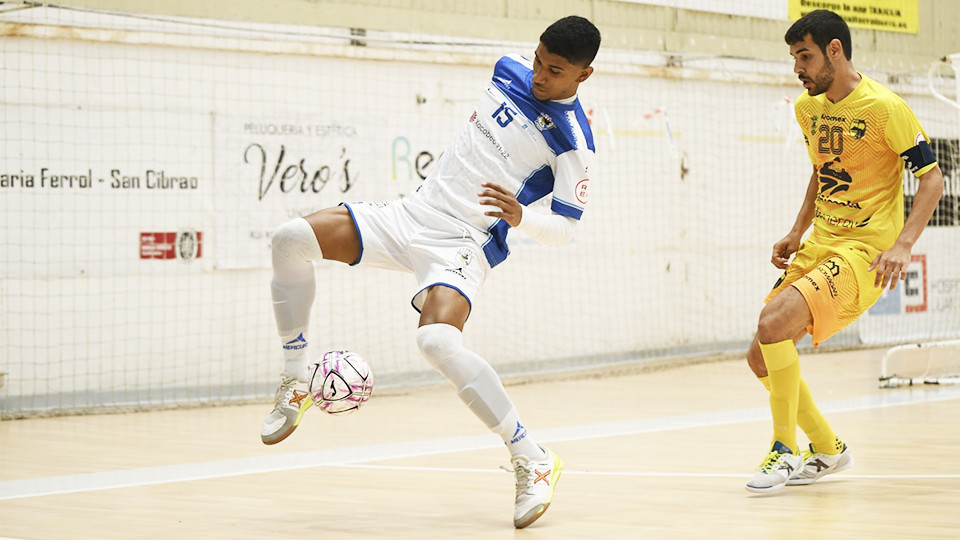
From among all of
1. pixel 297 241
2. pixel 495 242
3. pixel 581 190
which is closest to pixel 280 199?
pixel 297 241

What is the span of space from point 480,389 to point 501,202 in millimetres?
724

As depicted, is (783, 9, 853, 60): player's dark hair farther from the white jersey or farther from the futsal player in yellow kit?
the white jersey

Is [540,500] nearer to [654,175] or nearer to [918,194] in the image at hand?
[918,194]

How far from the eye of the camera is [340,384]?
493cm

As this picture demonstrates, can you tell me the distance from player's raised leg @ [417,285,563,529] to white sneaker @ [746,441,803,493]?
954mm

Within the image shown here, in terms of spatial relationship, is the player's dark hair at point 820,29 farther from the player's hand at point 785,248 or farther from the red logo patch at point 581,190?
the red logo patch at point 581,190

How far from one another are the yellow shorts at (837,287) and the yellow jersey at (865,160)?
0.07m

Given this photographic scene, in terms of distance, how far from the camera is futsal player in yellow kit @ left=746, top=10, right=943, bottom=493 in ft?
17.2

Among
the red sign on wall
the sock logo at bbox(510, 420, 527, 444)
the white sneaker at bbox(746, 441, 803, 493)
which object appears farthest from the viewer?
the red sign on wall

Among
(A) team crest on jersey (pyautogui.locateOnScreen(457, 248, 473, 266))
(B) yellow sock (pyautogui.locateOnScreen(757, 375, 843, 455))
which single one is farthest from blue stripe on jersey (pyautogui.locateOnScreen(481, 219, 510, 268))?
(B) yellow sock (pyautogui.locateOnScreen(757, 375, 843, 455))

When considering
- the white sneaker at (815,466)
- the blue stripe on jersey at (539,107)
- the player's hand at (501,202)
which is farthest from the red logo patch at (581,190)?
the white sneaker at (815,466)

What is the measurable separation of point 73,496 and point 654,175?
8.33 metres

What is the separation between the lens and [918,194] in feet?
17.1

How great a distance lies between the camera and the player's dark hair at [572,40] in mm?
4734
